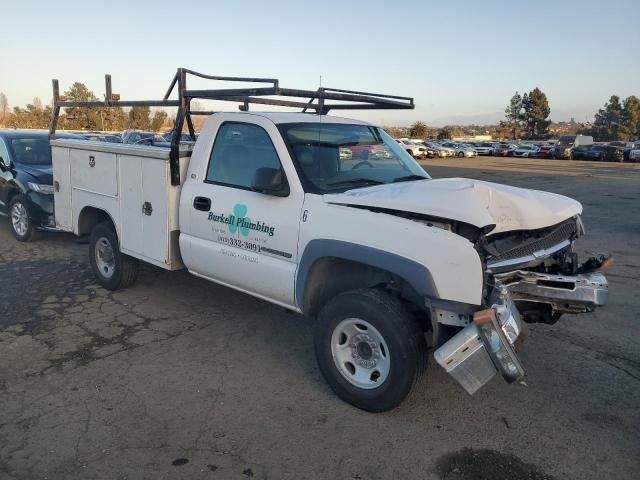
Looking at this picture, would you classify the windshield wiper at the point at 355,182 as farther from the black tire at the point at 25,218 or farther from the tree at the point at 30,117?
the tree at the point at 30,117

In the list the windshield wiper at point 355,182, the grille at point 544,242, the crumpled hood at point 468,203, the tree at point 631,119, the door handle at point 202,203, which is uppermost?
the tree at point 631,119

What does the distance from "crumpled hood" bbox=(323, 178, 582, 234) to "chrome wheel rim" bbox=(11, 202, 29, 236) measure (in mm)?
6656

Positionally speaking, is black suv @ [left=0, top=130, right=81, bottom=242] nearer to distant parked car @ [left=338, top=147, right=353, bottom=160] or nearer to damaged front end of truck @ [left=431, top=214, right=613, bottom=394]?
distant parked car @ [left=338, top=147, right=353, bottom=160]

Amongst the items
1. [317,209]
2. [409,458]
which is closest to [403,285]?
[317,209]

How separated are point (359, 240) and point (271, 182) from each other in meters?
0.84

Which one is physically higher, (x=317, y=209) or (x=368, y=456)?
(x=317, y=209)

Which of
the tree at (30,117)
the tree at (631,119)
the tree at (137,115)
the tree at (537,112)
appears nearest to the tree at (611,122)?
the tree at (631,119)

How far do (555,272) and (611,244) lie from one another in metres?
6.55

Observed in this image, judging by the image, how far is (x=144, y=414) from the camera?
3.57 meters

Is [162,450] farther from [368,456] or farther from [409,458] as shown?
[409,458]

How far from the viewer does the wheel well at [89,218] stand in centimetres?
627

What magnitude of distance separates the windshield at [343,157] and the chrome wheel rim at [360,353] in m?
1.03

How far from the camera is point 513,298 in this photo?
3512mm

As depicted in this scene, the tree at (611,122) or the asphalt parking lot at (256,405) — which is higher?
the tree at (611,122)
